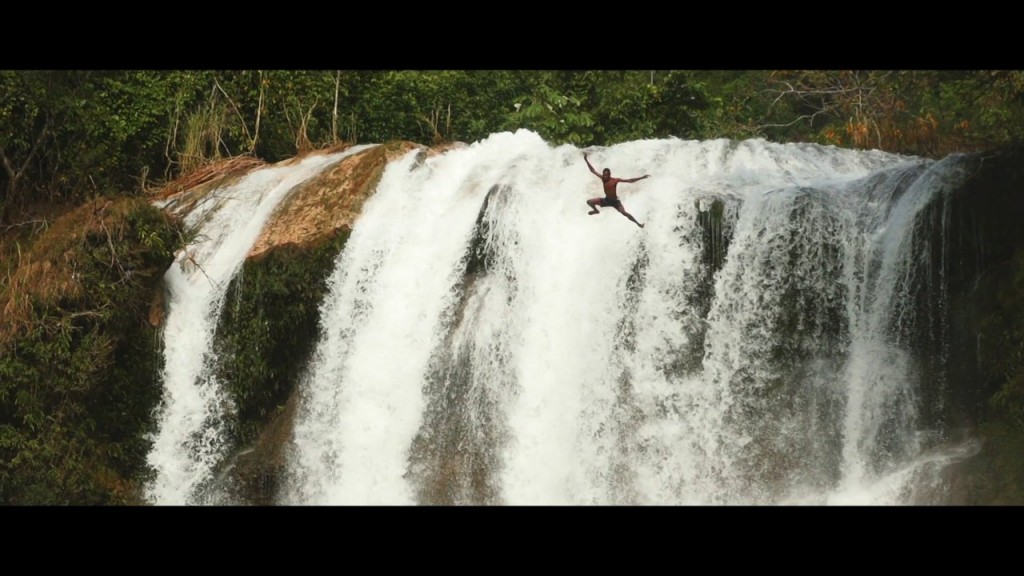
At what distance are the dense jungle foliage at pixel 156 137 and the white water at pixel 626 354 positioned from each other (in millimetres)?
1279

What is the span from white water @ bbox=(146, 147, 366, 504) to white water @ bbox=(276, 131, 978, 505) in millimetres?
361

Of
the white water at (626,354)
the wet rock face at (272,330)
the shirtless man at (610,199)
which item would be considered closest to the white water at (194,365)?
the wet rock face at (272,330)

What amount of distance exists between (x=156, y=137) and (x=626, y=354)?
31.7 feet

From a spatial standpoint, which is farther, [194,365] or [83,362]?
[194,365]

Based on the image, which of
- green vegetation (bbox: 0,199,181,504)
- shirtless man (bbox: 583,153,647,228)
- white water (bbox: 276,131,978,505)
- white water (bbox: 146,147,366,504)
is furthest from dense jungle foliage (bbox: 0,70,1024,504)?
shirtless man (bbox: 583,153,647,228)

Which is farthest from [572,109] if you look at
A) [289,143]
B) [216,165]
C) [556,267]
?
[556,267]

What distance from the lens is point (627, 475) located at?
12625 millimetres

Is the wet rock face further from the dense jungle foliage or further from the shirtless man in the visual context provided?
the shirtless man

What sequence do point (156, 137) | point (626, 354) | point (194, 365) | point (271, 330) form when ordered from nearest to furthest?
point (626, 354) → point (271, 330) → point (194, 365) → point (156, 137)

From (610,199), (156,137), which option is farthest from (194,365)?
(156,137)

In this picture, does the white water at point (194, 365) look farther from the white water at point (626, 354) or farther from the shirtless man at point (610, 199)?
the shirtless man at point (610, 199)

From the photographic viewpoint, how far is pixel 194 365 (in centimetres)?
1444

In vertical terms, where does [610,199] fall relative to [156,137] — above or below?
below

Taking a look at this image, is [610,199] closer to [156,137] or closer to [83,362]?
[83,362]
